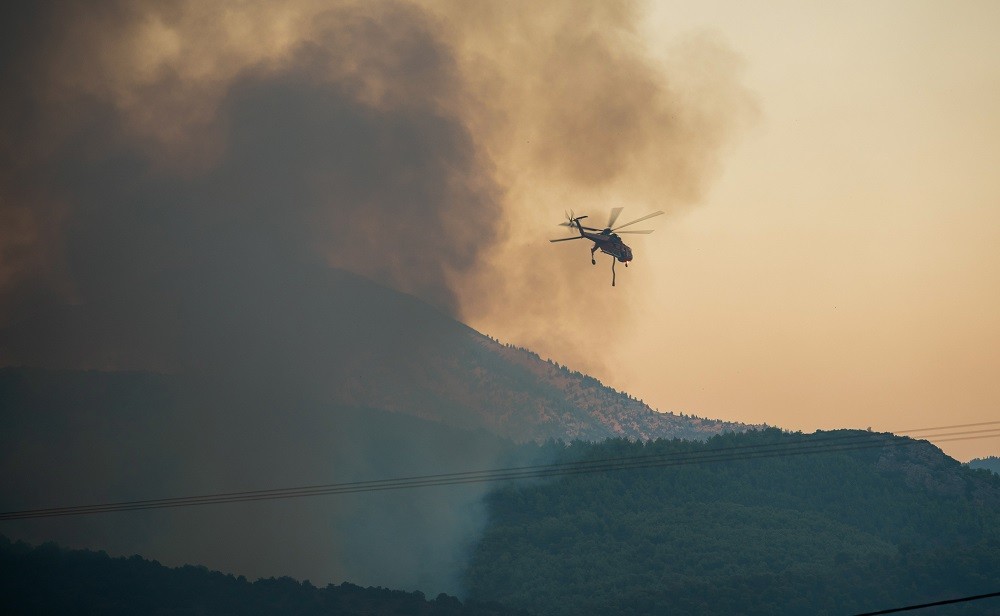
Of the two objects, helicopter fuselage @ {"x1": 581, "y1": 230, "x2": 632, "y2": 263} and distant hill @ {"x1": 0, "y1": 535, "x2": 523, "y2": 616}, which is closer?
helicopter fuselage @ {"x1": 581, "y1": 230, "x2": 632, "y2": 263}

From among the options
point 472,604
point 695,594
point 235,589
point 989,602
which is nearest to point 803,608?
point 695,594

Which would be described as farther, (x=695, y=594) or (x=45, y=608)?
(x=695, y=594)

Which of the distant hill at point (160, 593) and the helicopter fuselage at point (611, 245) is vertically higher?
the helicopter fuselage at point (611, 245)

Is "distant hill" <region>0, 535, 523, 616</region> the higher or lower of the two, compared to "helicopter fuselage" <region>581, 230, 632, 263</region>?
lower

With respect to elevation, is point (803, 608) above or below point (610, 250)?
below

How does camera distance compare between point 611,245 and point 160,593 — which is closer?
point 611,245

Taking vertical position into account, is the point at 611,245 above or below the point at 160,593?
above

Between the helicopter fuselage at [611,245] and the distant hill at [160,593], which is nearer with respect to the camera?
the helicopter fuselage at [611,245]

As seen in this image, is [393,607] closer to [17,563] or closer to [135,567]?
[135,567]
